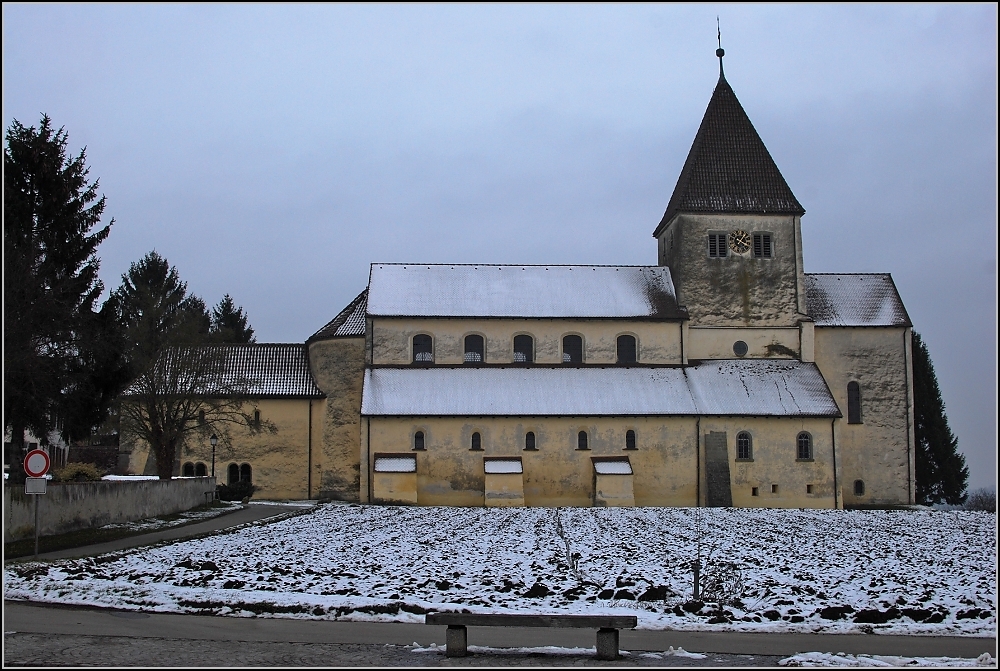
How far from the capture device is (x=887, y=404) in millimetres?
47938

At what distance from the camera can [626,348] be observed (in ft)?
157

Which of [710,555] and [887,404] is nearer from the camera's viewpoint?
[710,555]

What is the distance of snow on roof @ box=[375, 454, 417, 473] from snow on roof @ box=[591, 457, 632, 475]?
790 centimetres

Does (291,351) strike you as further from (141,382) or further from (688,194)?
(688,194)

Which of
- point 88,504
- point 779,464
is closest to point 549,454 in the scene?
point 779,464

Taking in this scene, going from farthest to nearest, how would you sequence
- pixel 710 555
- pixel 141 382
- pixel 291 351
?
1. pixel 291 351
2. pixel 141 382
3. pixel 710 555

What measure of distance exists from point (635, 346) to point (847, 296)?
37.9 ft

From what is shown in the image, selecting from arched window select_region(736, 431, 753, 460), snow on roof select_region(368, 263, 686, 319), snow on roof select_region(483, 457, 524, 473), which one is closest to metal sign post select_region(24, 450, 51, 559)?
snow on roof select_region(483, 457, 524, 473)

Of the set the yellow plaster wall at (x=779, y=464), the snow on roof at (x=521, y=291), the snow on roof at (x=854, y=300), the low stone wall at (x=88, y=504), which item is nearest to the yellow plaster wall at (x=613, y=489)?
the yellow plaster wall at (x=779, y=464)

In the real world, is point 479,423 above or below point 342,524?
above

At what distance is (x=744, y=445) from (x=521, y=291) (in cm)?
1287

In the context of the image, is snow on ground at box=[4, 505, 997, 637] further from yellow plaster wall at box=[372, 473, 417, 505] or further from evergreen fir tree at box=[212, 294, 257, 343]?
evergreen fir tree at box=[212, 294, 257, 343]

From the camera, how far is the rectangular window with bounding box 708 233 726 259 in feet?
158

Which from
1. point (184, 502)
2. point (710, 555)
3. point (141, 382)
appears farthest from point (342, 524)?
point (141, 382)
